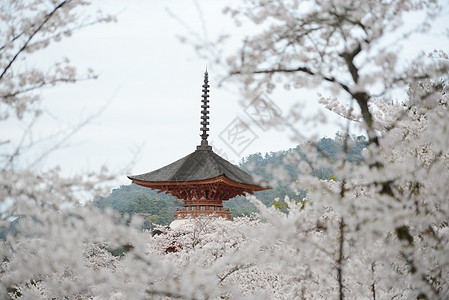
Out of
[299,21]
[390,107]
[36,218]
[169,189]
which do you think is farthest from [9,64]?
[169,189]

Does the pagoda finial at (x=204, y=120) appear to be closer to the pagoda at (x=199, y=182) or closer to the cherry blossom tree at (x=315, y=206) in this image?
the pagoda at (x=199, y=182)

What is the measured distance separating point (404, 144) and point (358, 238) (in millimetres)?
743

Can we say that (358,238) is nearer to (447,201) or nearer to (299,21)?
(447,201)

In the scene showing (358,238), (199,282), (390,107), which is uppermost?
(390,107)

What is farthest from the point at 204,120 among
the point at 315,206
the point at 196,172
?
the point at 315,206

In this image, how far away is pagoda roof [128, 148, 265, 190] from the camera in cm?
1270

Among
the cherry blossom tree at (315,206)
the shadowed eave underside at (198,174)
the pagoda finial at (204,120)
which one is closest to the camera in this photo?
the cherry blossom tree at (315,206)

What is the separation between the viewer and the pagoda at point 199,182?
12643mm

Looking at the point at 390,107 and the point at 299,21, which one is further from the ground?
the point at 390,107

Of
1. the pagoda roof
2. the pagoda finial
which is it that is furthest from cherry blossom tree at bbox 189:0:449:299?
the pagoda finial

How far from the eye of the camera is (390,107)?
6316 mm

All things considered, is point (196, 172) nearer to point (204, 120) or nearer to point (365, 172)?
point (204, 120)

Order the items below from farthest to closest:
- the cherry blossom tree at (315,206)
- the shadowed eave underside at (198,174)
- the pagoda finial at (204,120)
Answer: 1. the pagoda finial at (204,120)
2. the shadowed eave underside at (198,174)
3. the cherry blossom tree at (315,206)

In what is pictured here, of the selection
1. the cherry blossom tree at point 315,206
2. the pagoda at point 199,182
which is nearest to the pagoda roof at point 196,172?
the pagoda at point 199,182
